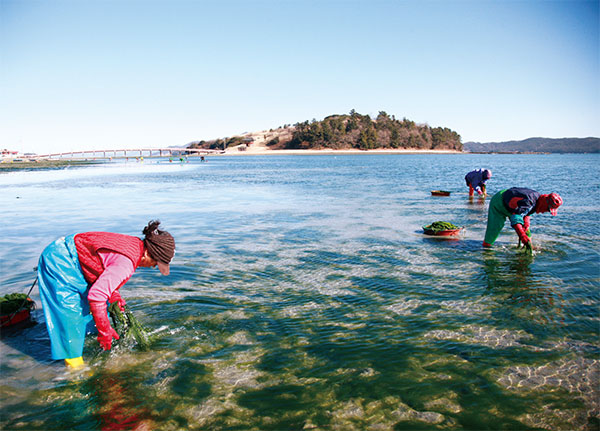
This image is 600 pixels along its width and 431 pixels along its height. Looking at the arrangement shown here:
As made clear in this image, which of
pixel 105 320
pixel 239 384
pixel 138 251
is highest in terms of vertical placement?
pixel 138 251

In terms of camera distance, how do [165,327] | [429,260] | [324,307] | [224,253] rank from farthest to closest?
[224,253], [429,260], [324,307], [165,327]

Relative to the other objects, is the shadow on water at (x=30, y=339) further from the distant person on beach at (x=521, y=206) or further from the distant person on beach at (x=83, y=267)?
the distant person on beach at (x=521, y=206)

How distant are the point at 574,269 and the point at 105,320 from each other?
1039cm

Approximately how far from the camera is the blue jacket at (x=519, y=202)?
32.1 feet

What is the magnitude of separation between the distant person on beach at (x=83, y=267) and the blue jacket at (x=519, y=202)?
353 inches

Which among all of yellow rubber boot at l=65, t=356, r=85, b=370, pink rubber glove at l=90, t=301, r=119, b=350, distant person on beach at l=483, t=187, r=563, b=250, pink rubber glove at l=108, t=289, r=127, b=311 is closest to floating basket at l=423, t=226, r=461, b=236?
distant person on beach at l=483, t=187, r=563, b=250

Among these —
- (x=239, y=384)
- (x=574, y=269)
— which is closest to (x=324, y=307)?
(x=239, y=384)

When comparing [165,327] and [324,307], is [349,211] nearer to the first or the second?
[324,307]

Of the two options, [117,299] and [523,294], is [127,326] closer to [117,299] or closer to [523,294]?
[117,299]

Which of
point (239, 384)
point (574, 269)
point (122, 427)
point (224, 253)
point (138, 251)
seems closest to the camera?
point (122, 427)

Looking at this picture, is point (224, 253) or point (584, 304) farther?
point (224, 253)

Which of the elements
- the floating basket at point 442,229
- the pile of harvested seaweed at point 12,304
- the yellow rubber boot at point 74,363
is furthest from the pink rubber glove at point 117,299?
the floating basket at point 442,229

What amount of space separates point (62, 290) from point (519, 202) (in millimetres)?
10084

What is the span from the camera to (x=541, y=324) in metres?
6.50
